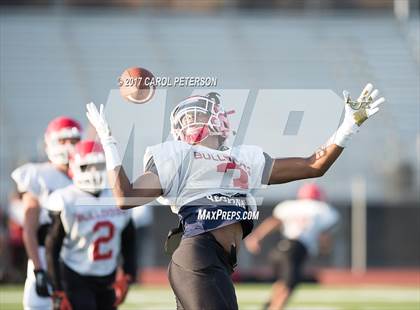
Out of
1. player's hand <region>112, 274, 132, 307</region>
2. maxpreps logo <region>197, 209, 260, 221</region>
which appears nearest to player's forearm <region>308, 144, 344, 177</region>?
maxpreps logo <region>197, 209, 260, 221</region>

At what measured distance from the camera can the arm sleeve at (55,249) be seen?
18.2 feet

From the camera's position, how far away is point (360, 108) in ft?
14.5

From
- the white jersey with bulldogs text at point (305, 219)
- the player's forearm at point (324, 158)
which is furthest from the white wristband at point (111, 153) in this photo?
the white jersey with bulldogs text at point (305, 219)

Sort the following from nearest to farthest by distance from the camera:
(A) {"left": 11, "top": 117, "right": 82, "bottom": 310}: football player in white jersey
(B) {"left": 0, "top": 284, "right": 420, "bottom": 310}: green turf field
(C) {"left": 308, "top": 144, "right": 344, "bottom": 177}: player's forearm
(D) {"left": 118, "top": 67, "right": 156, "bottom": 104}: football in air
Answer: (C) {"left": 308, "top": 144, "right": 344, "bottom": 177}: player's forearm
(D) {"left": 118, "top": 67, "right": 156, "bottom": 104}: football in air
(A) {"left": 11, "top": 117, "right": 82, "bottom": 310}: football player in white jersey
(B) {"left": 0, "top": 284, "right": 420, "bottom": 310}: green turf field

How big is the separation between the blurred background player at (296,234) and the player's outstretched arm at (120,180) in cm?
516

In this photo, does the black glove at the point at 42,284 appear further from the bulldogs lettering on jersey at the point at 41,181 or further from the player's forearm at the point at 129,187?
the player's forearm at the point at 129,187

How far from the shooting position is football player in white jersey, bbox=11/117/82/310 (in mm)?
5656

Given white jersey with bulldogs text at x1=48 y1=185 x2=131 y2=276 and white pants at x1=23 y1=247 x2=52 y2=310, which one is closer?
white jersey with bulldogs text at x1=48 y1=185 x2=131 y2=276

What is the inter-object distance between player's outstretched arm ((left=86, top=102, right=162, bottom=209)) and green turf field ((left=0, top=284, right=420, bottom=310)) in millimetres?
5131

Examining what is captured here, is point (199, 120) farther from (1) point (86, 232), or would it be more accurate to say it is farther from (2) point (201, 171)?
(1) point (86, 232)

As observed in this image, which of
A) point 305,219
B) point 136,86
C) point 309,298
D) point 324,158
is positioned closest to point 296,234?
point 305,219

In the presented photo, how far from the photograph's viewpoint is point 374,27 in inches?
724

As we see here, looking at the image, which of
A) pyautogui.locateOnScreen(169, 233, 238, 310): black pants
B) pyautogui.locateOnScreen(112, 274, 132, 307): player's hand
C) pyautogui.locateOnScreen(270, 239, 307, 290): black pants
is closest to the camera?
pyautogui.locateOnScreen(169, 233, 238, 310): black pants

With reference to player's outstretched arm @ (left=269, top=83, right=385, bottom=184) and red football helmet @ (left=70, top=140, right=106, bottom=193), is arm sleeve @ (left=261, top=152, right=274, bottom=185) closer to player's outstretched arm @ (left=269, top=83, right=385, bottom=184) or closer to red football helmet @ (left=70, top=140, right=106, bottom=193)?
player's outstretched arm @ (left=269, top=83, right=385, bottom=184)
